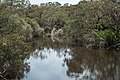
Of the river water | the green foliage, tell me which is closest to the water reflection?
the river water

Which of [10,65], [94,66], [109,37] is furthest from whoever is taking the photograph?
[109,37]

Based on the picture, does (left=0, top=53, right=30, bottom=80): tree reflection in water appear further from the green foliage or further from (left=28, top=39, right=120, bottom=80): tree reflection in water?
the green foliage

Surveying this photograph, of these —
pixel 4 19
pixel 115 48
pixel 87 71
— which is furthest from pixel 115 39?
pixel 4 19

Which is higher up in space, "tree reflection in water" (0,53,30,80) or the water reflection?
"tree reflection in water" (0,53,30,80)

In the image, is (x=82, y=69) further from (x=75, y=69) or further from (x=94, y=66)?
(x=94, y=66)

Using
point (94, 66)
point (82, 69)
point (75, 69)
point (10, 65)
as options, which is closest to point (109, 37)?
point (94, 66)

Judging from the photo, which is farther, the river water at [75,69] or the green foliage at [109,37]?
the green foliage at [109,37]

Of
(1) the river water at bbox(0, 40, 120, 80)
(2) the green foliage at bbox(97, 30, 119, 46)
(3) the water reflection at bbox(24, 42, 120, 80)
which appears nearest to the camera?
(1) the river water at bbox(0, 40, 120, 80)

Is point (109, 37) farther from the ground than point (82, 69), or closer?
farther from the ground

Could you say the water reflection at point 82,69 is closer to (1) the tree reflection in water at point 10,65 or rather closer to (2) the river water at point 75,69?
(2) the river water at point 75,69

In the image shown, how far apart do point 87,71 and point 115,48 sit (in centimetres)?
1839

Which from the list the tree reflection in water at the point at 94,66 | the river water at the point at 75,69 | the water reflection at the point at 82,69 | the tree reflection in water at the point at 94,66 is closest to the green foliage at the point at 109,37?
→ the tree reflection in water at the point at 94,66

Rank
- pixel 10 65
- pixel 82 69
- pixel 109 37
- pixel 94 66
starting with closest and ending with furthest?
pixel 10 65 → pixel 82 69 → pixel 94 66 → pixel 109 37

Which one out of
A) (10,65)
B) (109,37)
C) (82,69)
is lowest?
(82,69)
